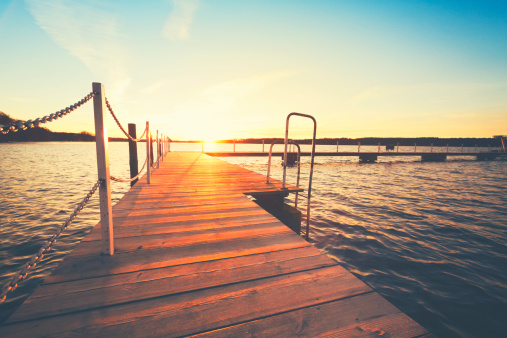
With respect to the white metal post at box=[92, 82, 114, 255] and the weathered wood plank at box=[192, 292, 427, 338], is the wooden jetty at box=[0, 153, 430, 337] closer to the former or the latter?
the weathered wood plank at box=[192, 292, 427, 338]

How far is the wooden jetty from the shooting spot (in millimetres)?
1164

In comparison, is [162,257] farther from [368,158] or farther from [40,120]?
[368,158]

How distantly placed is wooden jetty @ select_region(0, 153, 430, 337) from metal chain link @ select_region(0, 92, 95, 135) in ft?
3.43

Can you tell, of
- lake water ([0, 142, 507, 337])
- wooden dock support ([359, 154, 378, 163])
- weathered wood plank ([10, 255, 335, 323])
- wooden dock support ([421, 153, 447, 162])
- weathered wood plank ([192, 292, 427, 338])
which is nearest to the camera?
weathered wood plank ([192, 292, 427, 338])

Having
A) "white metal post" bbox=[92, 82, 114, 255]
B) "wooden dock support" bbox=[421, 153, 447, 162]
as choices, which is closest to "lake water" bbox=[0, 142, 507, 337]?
"white metal post" bbox=[92, 82, 114, 255]

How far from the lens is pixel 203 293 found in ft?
4.71

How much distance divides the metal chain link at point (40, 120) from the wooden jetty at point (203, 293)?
41.2 inches

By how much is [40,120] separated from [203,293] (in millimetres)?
1432

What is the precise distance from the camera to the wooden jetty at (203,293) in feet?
3.82

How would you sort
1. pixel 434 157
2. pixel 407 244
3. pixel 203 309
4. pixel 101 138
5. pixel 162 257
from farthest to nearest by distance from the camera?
pixel 434 157 < pixel 407 244 < pixel 162 257 < pixel 101 138 < pixel 203 309

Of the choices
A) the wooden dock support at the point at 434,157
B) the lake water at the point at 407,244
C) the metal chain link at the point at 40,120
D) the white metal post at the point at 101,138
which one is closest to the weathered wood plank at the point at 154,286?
the white metal post at the point at 101,138

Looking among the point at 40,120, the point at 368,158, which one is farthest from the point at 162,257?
the point at 368,158

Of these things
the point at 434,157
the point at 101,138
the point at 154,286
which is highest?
the point at 101,138

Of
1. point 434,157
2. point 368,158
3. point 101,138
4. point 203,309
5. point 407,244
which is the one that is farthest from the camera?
point 434,157
